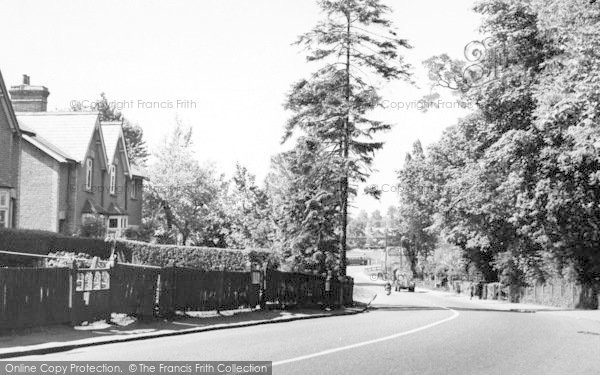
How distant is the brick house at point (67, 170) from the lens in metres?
36.6

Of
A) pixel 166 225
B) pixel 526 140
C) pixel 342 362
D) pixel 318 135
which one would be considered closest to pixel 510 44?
pixel 526 140

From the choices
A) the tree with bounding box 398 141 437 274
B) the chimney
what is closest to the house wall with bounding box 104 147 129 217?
the chimney

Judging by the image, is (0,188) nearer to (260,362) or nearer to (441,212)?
(260,362)

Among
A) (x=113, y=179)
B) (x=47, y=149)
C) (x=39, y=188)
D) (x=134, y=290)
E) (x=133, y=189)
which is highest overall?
(x=47, y=149)

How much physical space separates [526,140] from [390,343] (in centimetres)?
1719

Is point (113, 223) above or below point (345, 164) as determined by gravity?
below

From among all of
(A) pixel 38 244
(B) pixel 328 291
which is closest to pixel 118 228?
(A) pixel 38 244

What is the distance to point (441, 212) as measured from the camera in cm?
5069

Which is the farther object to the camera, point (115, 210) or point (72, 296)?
point (115, 210)

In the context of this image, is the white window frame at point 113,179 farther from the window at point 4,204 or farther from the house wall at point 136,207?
the window at point 4,204

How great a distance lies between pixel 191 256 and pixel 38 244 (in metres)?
9.16

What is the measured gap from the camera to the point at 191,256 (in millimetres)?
36281

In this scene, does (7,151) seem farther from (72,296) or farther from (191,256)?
(72,296)

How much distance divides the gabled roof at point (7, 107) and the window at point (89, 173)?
7506mm
